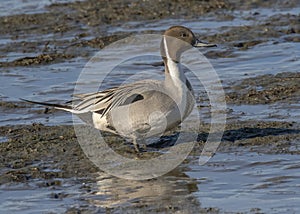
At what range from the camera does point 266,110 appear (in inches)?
297

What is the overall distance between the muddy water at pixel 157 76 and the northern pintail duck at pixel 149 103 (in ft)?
1.02

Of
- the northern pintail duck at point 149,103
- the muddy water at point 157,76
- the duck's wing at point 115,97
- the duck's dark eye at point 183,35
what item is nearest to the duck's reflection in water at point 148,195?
the muddy water at point 157,76

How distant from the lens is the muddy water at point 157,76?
18.4 ft

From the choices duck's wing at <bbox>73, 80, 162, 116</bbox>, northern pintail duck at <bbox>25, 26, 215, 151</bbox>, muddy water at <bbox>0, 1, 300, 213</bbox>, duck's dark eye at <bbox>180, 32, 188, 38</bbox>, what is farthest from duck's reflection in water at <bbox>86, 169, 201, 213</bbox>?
duck's dark eye at <bbox>180, 32, 188, 38</bbox>

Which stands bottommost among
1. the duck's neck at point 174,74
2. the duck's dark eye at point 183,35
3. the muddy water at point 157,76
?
the muddy water at point 157,76

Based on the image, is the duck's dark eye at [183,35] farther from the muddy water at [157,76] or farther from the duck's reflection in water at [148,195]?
the duck's reflection in water at [148,195]

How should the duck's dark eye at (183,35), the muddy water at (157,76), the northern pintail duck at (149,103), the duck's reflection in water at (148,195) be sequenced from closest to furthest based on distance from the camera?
the duck's reflection in water at (148,195) < the muddy water at (157,76) < the northern pintail duck at (149,103) < the duck's dark eye at (183,35)

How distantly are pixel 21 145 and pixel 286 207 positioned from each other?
2510 millimetres

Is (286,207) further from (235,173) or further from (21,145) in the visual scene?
(21,145)

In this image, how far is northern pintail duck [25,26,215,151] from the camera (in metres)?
6.34

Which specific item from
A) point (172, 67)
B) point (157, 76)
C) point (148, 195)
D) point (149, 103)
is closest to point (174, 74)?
point (172, 67)

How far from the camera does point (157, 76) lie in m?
8.77

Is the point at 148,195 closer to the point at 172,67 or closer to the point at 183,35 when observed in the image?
the point at 172,67

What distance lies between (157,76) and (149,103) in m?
2.41
